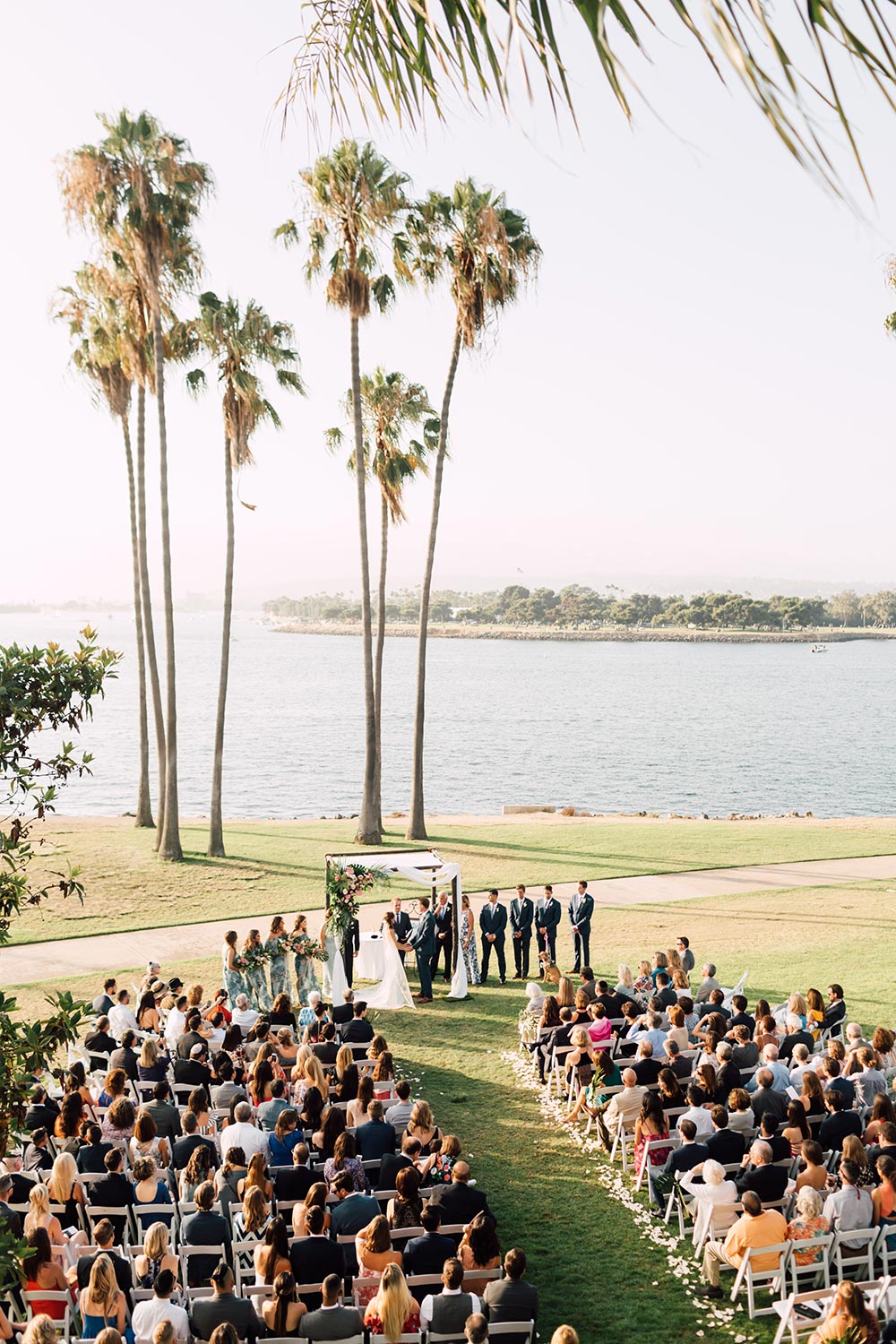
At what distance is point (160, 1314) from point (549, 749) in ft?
297

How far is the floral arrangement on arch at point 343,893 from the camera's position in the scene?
1816cm

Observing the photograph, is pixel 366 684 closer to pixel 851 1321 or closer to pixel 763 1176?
pixel 763 1176

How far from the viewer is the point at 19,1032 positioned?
18.8 ft

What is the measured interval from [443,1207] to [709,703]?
14338 centimetres

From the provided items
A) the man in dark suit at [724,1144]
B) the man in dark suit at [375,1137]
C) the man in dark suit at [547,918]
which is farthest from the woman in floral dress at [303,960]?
the man in dark suit at [724,1144]

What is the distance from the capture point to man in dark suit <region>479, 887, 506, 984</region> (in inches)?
761

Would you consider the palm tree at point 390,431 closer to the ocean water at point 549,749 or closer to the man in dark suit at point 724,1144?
the ocean water at point 549,749

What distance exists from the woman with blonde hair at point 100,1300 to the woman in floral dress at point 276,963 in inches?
363

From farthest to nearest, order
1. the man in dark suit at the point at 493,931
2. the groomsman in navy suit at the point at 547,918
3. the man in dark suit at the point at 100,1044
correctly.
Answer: the groomsman in navy suit at the point at 547,918
the man in dark suit at the point at 493,931
the man in dark suit at the point at 100,1044

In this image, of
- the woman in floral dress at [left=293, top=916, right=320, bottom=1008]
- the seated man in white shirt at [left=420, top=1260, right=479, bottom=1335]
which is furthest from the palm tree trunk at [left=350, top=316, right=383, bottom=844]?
the seated man in white shirt at [left=420, top=1260, right=479, bottom=1335]

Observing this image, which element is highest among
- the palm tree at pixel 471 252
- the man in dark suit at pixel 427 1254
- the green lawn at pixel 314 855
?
the palm tree at pixel 471 252

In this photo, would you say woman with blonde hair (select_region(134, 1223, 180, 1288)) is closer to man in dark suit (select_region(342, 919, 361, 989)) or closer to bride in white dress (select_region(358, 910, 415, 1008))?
bride in white dress (select_region(358, 910, 415, 1008))

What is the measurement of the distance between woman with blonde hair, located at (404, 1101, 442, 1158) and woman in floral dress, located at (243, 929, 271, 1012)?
6.46m

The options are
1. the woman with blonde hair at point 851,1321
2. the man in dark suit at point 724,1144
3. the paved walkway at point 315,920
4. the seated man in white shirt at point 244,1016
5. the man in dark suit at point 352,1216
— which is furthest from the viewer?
the paved walkway at point 315,920
